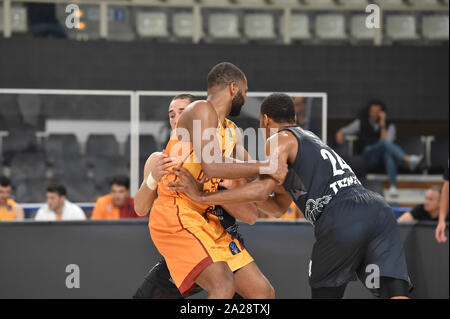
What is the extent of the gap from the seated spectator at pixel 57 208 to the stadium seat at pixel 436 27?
220 inches

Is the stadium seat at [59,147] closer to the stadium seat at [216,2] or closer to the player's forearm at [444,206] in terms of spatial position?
the stadium seat at [216,2]

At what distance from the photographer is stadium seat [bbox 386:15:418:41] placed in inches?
369

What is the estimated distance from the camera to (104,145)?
775 centimetres

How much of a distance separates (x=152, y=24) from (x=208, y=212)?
5891 mm

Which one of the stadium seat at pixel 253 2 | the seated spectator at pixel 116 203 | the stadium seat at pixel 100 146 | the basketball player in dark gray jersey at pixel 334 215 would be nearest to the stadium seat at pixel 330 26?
the stadium seat at pixel 253 2

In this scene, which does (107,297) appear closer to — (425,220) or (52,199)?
(52,199)

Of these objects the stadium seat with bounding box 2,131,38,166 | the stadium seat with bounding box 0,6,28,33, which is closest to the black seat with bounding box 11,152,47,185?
the stadium seat with bounding box 2,131,38,166

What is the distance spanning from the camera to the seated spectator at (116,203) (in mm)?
6430

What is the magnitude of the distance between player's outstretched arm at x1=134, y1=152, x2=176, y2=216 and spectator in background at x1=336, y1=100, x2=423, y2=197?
482cm

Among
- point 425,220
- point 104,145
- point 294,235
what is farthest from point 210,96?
point 104,145

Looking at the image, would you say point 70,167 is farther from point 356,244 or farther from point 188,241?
point 356,244

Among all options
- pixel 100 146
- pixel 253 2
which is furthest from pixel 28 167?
pixel 253 2

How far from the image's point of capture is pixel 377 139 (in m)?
8.38

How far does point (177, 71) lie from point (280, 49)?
1.36 m
